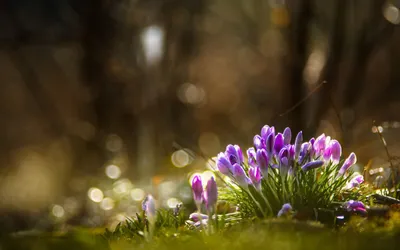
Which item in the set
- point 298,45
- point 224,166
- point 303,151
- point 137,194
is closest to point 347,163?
point 303,151

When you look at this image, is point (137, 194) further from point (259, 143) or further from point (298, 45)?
point (259, 143)

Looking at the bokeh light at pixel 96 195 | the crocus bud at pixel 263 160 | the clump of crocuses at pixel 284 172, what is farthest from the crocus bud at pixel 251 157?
the bokeh light at pixel 96 195

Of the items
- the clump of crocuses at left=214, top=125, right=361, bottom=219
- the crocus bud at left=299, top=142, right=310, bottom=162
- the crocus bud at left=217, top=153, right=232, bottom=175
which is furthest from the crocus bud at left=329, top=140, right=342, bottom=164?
the crocus bud at left=217, top=153, right=232, bottom=175

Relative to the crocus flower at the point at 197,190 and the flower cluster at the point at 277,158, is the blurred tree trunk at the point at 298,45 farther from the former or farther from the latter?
the crocus flower at the point at 197,190

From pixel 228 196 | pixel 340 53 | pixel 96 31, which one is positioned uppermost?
pixel 96 31

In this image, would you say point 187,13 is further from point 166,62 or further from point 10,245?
point 10,245

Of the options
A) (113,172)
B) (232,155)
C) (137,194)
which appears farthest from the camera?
(113,172)

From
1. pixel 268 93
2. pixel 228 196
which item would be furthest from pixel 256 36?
pixel 228 196
